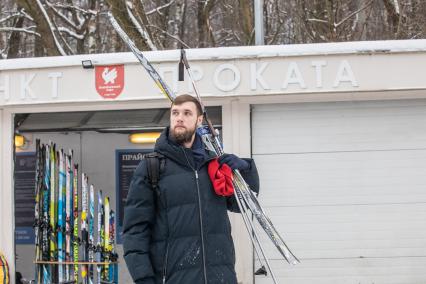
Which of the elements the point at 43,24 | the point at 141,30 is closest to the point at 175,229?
the point at 141,30

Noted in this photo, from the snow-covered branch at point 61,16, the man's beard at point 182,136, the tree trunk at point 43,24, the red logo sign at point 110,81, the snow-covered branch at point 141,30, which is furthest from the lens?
the snow-covered branch at point 61,16

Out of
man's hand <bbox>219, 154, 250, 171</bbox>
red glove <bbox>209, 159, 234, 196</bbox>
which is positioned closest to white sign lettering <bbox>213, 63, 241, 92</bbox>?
man's hand <bbox>219, 154, 250, 171</bbox>

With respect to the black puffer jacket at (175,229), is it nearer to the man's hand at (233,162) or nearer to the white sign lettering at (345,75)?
the man's hand at (233,162)

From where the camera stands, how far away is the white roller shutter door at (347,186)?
6773 millimetres

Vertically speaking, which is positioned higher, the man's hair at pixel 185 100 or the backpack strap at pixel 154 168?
the man's hair at pixel 185 100

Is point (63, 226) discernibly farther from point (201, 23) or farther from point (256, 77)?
point (201, 23)

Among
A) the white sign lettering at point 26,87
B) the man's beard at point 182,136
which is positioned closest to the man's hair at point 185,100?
the man's beard at point 182,136

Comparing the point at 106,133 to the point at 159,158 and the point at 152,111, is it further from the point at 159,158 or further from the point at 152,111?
the point at 159,158

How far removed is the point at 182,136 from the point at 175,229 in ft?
1.62

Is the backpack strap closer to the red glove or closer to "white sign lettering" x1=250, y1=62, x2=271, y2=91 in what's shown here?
the red glove

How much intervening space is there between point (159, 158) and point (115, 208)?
15.2 feet

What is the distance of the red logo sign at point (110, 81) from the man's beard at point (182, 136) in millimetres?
2941

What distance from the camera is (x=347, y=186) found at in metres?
6.80

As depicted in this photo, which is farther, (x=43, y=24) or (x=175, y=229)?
(x=43, y=24)
